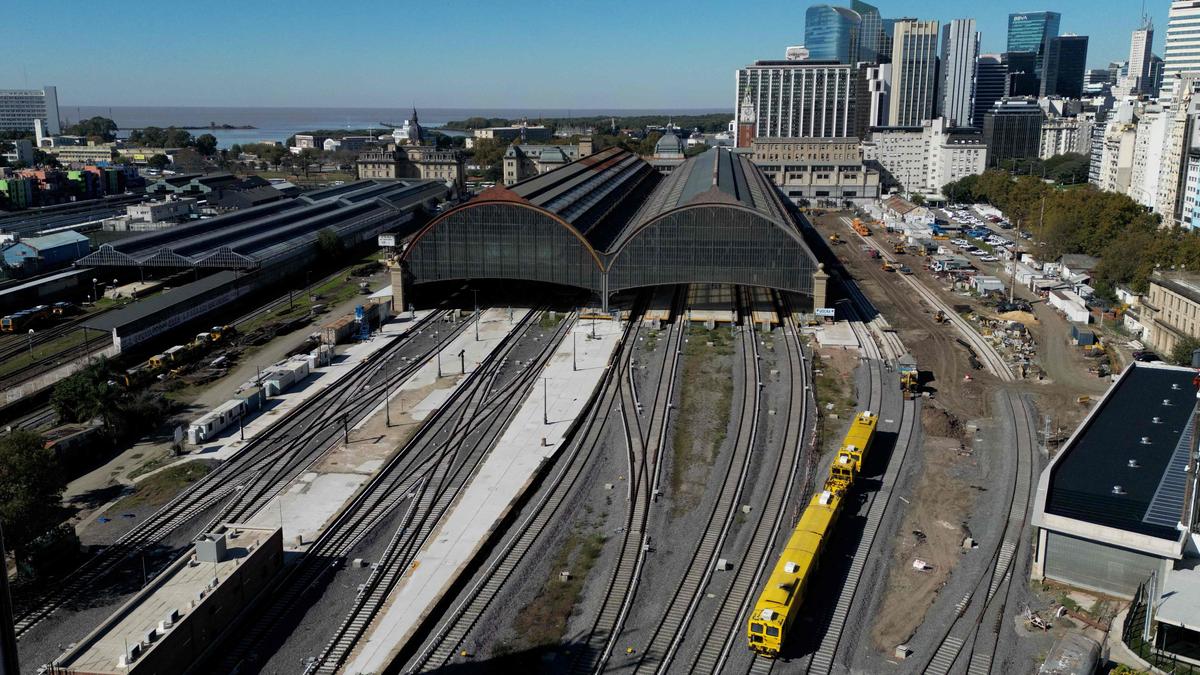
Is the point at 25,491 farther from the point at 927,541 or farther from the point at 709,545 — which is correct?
the point at 927,541

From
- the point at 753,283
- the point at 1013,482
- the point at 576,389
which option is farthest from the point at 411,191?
the point at 1013,482

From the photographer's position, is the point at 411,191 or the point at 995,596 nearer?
the point at 995,596

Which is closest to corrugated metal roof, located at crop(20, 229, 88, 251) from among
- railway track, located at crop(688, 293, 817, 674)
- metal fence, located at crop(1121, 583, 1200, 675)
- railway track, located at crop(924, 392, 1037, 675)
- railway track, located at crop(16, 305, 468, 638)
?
railway track, located at crop(16, 305, 468, 638)

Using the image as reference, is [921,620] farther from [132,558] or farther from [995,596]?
[132,558]

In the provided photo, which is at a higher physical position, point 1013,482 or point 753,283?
point 753,283

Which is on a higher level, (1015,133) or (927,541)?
(1015,133)

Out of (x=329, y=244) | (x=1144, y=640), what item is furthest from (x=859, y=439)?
(x=329, y=244)
